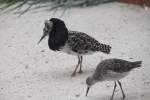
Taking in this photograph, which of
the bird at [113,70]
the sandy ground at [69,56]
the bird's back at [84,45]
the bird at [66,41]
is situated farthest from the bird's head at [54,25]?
the bird at [113,70]

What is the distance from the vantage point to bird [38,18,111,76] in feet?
21.7

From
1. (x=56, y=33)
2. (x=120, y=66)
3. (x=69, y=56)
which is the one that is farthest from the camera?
(x=69, y=56)

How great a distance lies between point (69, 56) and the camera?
766cm

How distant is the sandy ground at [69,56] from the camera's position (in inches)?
243

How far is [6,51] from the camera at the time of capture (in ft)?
26.3

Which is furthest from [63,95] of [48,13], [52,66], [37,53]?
[48,13]

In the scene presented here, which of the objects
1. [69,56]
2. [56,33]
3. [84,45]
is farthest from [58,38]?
[69,56]

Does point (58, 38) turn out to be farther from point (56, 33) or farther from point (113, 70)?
point (113, 70)

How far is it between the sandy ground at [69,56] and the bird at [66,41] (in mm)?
389

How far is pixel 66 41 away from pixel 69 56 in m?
1.01

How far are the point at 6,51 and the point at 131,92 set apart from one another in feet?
9.00

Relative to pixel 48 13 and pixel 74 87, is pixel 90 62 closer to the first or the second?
pixel 74 87

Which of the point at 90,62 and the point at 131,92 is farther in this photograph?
the point at 90,62

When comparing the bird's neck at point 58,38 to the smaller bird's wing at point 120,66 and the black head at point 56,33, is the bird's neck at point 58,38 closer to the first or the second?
the black head at point 56,33
